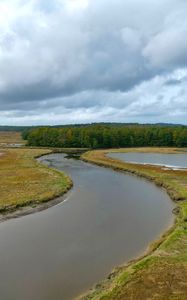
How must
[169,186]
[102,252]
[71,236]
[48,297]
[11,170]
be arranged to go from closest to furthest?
[48,297] → [102,252] → [71,236] → [169,186] → [11,170]

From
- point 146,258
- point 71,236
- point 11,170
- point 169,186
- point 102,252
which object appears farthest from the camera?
point 11,170

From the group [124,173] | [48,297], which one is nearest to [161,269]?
[48,297]

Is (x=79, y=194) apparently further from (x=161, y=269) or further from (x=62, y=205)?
(x=161, y=269)

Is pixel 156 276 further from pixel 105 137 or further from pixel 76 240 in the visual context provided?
pixel 105 137

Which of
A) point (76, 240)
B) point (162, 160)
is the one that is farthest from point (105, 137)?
point (76, 240)

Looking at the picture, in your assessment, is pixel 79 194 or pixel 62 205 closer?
pixel 62 205

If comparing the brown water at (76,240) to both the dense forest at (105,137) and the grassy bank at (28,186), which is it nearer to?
the grassy bank at (28,186)
